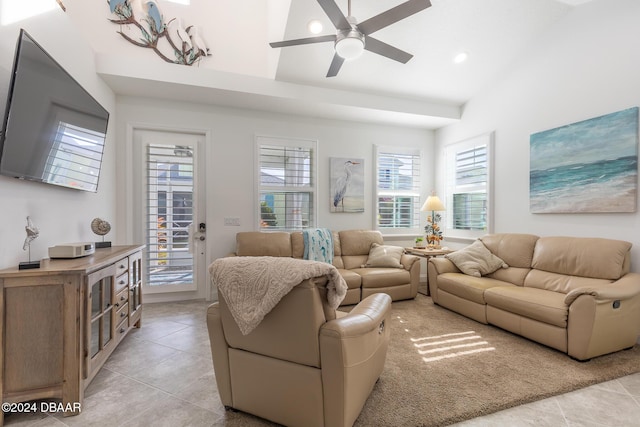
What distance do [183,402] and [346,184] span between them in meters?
3.59

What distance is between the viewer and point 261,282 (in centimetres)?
137

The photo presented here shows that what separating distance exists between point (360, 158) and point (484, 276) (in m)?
2.56

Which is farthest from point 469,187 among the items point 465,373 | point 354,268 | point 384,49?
point 465,373

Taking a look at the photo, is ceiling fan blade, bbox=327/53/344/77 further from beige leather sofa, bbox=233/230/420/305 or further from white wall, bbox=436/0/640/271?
white wall, bbox=436/0/640/271

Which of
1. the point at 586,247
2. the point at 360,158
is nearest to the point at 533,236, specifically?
the point at 586,247

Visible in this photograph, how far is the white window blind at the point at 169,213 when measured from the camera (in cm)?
374

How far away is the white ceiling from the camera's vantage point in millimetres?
3098

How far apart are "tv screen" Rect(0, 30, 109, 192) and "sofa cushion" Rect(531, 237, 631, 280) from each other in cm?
473

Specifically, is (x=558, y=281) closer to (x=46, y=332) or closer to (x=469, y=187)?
(x=469, y=187)

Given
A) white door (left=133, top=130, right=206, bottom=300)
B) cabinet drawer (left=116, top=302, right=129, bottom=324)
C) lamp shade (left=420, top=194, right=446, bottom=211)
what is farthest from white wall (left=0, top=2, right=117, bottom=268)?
lamp shade (left=420, top=194, right=446, bottom=211)

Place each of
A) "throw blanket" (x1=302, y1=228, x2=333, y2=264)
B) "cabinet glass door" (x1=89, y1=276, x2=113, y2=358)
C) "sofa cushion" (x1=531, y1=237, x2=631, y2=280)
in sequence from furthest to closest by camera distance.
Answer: "throw blanket" (x1=302, y1=228, x2=333, y2=264), "sofa cushion" (x1=531, y1=237, x2=631, y2=280), "cabinet glass door" (x1=89, y1=276, x2=113, y2=358)

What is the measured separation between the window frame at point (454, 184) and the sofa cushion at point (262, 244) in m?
2.87

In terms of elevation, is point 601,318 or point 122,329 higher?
point 601,318

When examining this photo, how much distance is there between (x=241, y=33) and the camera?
3.99m
